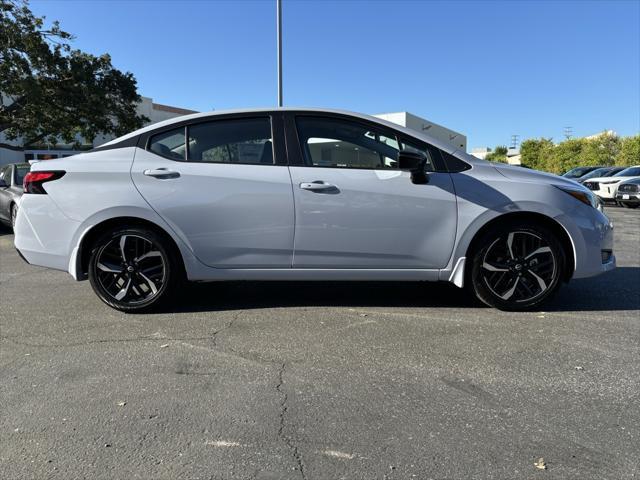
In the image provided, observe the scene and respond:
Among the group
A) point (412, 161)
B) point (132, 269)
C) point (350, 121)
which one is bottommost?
point (132, 269)

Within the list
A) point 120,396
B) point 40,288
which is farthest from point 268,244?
point 40,288

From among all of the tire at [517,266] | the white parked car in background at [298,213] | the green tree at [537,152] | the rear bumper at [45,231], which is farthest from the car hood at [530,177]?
the green tree at [537,152]

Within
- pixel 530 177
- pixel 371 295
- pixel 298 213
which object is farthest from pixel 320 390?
pixel 530 177

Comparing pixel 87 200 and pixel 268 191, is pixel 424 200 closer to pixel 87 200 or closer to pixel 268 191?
pixel 268 191

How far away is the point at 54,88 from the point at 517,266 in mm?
23551

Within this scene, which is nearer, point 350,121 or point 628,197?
point 350,121

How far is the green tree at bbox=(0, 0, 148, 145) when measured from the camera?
21.2 m

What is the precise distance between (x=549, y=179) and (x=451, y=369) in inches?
80.9

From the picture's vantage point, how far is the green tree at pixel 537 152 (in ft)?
137

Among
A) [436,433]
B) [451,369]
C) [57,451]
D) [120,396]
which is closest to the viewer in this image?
[57,451]

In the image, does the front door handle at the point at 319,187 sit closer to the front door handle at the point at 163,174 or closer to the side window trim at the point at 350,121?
the side window trim at the point at 350,121

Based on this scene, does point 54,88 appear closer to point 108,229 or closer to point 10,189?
point 10,189

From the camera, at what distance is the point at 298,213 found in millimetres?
4094

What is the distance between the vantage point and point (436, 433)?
243 centimetres
